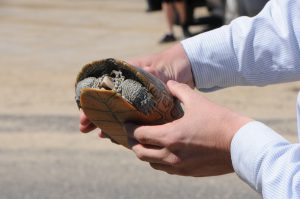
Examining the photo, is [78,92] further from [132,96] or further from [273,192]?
[273,192]

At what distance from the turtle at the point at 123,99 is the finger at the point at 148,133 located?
41 millimetres

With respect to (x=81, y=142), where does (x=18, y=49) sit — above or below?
below

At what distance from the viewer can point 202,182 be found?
553 cm

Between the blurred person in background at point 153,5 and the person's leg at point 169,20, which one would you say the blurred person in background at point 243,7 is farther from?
the blurred person in background at point 153,5

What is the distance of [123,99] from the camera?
200 cm

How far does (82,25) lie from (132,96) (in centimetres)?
1110

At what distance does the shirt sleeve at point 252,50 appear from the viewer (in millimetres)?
2172

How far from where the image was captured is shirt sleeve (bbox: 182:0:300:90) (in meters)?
2.17

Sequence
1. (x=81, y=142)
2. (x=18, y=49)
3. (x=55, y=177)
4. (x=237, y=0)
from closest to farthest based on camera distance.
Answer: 1. (x=55, y=177)
2. (x=81, y=142)
3. (x=237, y=0)
4. (x=18, y=49)

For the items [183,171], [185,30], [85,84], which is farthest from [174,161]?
[185,30]

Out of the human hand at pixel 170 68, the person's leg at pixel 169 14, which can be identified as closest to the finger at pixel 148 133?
the human hand at pixel 170 68

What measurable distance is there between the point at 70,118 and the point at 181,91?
517 centimetres

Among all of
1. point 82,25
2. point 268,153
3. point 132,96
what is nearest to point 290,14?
point 132,96

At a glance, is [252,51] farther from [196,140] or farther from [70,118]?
[70,118]
